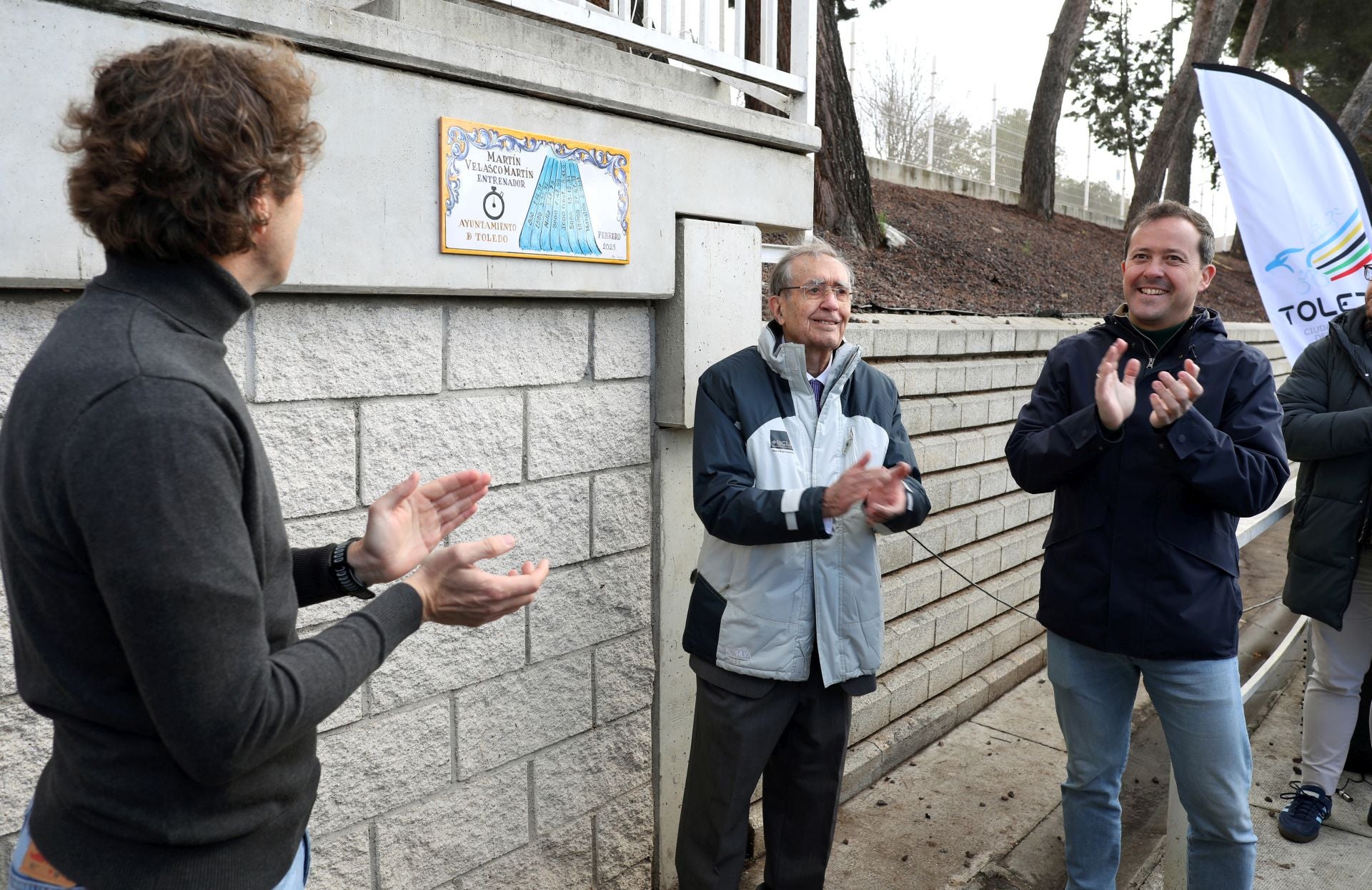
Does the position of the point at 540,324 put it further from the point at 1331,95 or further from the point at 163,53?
the point at 1331,95

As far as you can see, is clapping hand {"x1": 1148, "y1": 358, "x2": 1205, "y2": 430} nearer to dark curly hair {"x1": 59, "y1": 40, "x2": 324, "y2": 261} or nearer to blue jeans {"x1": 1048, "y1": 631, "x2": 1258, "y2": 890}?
blue jeans {"x1": 1048, "y1": 631, "x2": 1258, "y2": 890}

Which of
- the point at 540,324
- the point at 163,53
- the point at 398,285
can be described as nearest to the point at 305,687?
the point at 163,53

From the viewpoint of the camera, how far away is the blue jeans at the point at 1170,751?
3004mm

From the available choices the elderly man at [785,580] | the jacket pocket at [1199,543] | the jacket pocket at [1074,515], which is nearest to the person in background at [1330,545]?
the jacket pocket at [1199,543]

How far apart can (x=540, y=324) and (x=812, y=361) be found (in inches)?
33.7

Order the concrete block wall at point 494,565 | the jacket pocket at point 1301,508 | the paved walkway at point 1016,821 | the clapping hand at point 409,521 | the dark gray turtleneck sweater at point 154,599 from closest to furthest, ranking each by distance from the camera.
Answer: the dark gray turtleneck sweater at point 154,599 → the clapping hand at point 409,521 → the concrete block wall at point 494,565 → the paved walkway at point 1016,821 → the jacket pocket at point 1301,508

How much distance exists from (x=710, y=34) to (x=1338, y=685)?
3.64 metres

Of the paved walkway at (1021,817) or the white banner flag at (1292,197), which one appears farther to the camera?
the white banner flag at (1292,197)

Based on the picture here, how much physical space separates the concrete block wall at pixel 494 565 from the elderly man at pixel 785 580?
0.39m

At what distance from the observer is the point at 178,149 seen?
1328mm

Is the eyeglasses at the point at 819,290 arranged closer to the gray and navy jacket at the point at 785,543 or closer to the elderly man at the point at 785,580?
the elderly man at the point at 785,580

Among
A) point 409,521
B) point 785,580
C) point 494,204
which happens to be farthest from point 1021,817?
point 409,521

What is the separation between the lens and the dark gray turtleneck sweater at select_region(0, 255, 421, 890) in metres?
1.24

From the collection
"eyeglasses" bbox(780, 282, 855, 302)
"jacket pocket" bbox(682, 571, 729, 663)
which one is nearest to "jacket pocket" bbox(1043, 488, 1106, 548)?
"eyeglasses" bbox(780, 282, 855, 302)
